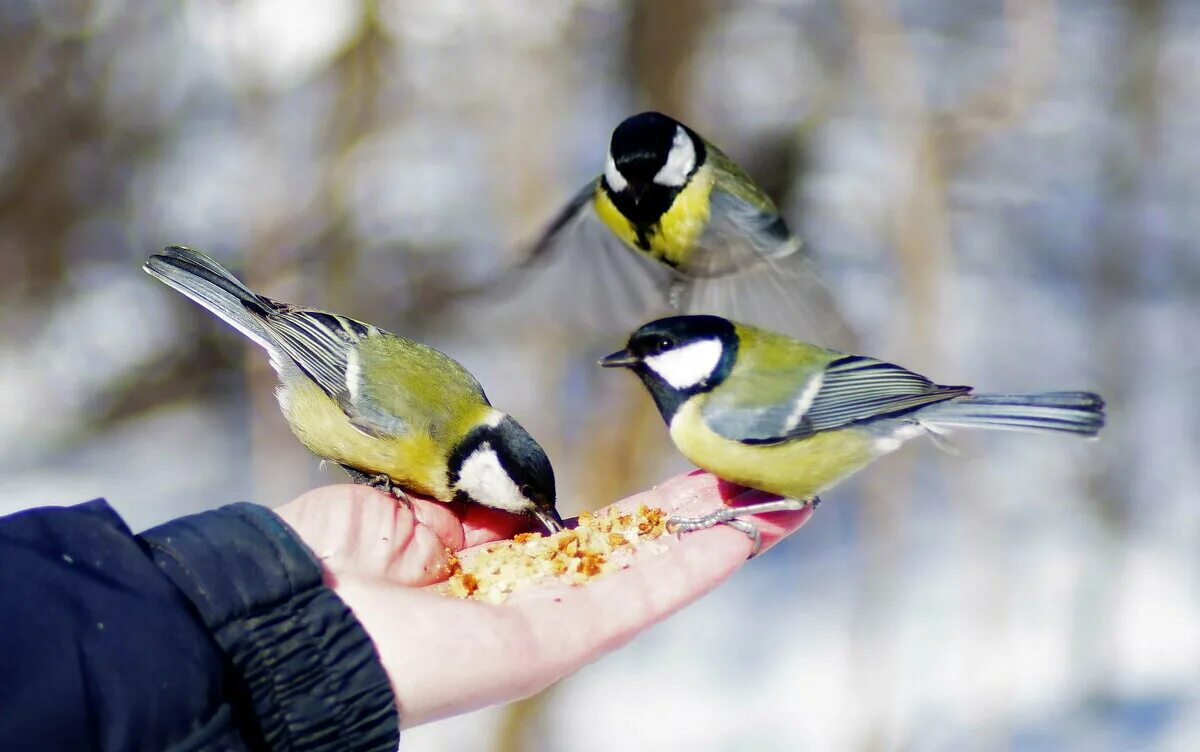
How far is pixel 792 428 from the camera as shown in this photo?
186 cm

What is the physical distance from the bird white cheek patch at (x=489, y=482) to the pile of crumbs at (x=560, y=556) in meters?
0.07

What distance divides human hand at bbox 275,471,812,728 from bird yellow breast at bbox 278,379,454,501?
11 centimetres

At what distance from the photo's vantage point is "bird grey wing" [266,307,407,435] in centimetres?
197

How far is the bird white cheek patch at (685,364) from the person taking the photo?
6.11 ft

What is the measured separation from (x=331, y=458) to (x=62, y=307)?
2878mm

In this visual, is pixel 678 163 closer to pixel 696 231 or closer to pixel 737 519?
pixel 696 231

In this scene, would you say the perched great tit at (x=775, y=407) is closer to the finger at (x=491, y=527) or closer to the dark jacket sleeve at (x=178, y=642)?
the finger at (x=491, y=527)

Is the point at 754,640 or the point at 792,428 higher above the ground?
the point at 792,428

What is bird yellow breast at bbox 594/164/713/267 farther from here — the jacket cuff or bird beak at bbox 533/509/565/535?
the jacket cuff

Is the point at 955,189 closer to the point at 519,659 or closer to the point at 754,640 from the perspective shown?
the point at 754,640

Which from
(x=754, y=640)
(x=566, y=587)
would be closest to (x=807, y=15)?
(x=754, y=640)

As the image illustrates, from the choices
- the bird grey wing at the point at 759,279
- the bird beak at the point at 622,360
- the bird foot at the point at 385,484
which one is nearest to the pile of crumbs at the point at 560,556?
the bird foot at the point at 385,484

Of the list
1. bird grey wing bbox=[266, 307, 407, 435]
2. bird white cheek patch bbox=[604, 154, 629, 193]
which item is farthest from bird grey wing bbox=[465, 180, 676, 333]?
bird grey wing bbox=[266, 307, 407, 435]

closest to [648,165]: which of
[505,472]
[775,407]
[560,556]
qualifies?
[775,407]
